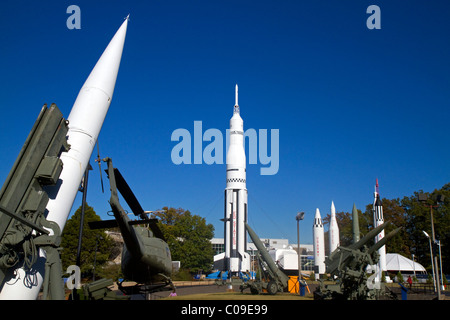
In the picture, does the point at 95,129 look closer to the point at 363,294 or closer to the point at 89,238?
the point at 363,294

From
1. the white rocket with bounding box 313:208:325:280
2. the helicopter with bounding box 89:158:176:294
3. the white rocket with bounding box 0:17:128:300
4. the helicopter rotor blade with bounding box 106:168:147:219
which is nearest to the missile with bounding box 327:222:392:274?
the helicopter with bounding box 89:158:176:294

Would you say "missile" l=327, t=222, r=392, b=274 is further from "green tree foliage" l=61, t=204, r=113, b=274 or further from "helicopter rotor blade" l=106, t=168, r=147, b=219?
"green tree foliage" l=61, t=204, r=113, b=274

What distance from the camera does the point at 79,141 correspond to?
10617mm

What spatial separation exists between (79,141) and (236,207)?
3495cm

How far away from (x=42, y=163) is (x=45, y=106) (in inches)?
57.1

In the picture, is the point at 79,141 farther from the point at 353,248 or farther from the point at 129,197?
the point at 353,248

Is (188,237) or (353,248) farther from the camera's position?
(188,237)

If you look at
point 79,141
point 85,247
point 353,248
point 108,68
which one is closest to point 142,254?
point 79,141

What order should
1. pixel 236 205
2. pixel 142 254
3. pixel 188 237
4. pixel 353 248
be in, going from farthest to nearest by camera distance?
pixel 188 237, pixel 236 205, pixel 353 248, pixel 142 254

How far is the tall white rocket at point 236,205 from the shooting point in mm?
43650

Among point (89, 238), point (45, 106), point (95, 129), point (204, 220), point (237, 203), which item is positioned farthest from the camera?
point (204, 220)

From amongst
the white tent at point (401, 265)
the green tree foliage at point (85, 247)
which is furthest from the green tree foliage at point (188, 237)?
the white tent at point (401, 265)
